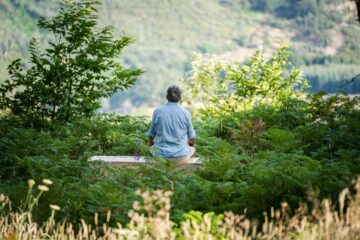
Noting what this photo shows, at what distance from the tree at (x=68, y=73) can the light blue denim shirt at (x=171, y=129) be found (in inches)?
100

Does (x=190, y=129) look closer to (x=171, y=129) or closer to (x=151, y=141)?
(x=171, y=129)

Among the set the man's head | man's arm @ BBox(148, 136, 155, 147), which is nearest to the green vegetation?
man's arm @ BBox(148, 136, 155, 147)

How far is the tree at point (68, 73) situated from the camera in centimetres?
1116

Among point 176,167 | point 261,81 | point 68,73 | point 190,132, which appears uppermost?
point 261,81

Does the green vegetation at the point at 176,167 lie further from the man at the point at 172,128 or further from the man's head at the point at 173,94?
the man's head at the point at 173,94

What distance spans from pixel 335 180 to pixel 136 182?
2336 millimetres

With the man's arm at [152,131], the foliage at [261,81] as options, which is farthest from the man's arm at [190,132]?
the foliage at [261,81]

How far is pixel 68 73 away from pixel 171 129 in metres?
3.07

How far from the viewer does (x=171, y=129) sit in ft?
30.1

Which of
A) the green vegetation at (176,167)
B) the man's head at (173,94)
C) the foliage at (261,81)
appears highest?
the foliage at (261,81)

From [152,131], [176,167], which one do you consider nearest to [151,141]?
[152,131]

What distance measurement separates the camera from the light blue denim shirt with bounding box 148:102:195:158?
29.9 feet

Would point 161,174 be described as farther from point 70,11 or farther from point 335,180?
point 70,11

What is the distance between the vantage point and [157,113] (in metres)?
9.19
